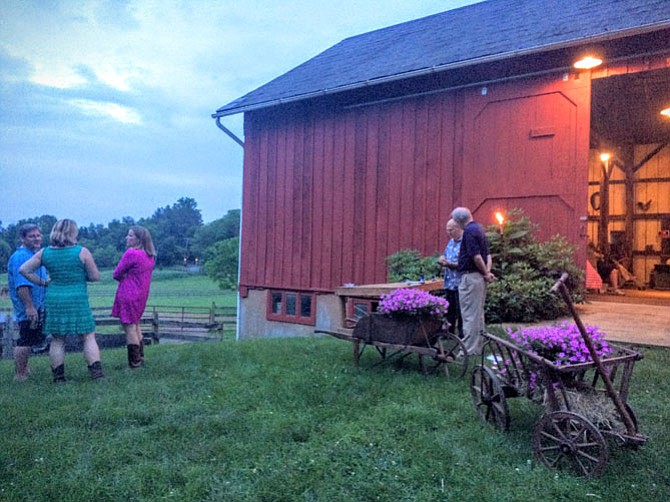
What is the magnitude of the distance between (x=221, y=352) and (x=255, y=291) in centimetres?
495

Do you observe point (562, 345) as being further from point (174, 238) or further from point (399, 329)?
point (174, 238)

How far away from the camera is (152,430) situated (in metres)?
3.63

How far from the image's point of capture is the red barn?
298 inches

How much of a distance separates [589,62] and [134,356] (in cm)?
712

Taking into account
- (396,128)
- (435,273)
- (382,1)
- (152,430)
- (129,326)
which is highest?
(382,1)

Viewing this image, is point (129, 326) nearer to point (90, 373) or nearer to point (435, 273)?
point (90, 373)

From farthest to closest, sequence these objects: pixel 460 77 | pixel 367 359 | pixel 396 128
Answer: pixel 396 128 → pixel 460 77 → pixel 367 359

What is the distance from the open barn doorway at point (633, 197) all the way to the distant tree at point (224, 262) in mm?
12830

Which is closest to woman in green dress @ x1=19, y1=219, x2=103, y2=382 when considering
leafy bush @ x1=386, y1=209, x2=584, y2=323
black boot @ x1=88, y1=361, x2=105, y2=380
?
black boot @ x1=88, y1=361, x2=105, y2=380

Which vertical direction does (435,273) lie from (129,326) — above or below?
above

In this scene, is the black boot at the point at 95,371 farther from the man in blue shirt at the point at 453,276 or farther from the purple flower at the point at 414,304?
the man in blue shirt at the point at 453,276

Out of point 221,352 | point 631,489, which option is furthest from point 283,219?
point 631,489

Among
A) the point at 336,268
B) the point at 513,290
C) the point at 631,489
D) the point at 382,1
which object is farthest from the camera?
the point at 382,1

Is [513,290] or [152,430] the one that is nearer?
[152,430]
